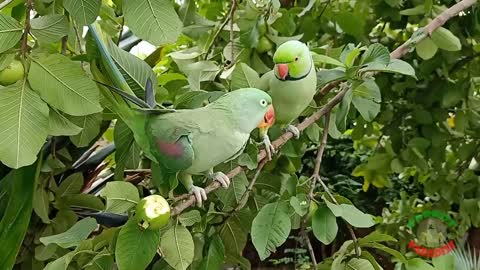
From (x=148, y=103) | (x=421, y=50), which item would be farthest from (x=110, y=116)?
(x=421, y=50)

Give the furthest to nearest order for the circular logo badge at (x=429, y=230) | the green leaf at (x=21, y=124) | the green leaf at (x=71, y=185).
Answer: the circular logo badge at (x=429, y=230), the green leaf at (x=71, y=185), the green leaf at (x=21, y=124)

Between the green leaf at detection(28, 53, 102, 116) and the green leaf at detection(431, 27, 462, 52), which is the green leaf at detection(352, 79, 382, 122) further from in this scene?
the green leaf at detection(28, 53, 102, 116)

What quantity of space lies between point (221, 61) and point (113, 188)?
0.34m

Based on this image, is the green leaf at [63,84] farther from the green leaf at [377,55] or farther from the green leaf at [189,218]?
the green leaf at [377,55]

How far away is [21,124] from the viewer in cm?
36

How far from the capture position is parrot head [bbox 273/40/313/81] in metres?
0.47

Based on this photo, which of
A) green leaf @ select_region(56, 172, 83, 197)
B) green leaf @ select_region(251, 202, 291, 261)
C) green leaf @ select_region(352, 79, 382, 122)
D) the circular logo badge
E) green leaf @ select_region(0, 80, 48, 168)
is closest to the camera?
green leaf @ select_region(0, 80, 48, 168)

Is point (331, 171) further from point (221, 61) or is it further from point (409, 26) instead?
point (221, 61)

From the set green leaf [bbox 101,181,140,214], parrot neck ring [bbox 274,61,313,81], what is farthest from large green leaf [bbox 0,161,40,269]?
parrot neck ring [bbox 274,61,313,81]

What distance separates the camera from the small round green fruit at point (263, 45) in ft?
2.28

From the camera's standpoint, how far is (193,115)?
41 centimetres

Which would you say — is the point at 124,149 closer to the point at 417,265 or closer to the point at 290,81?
the point at 290,81

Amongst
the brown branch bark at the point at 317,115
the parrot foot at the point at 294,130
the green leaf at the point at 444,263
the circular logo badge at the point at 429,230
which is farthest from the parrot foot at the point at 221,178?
the circular logo badge at the point at 429,230

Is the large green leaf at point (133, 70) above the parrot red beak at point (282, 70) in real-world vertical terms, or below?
above
